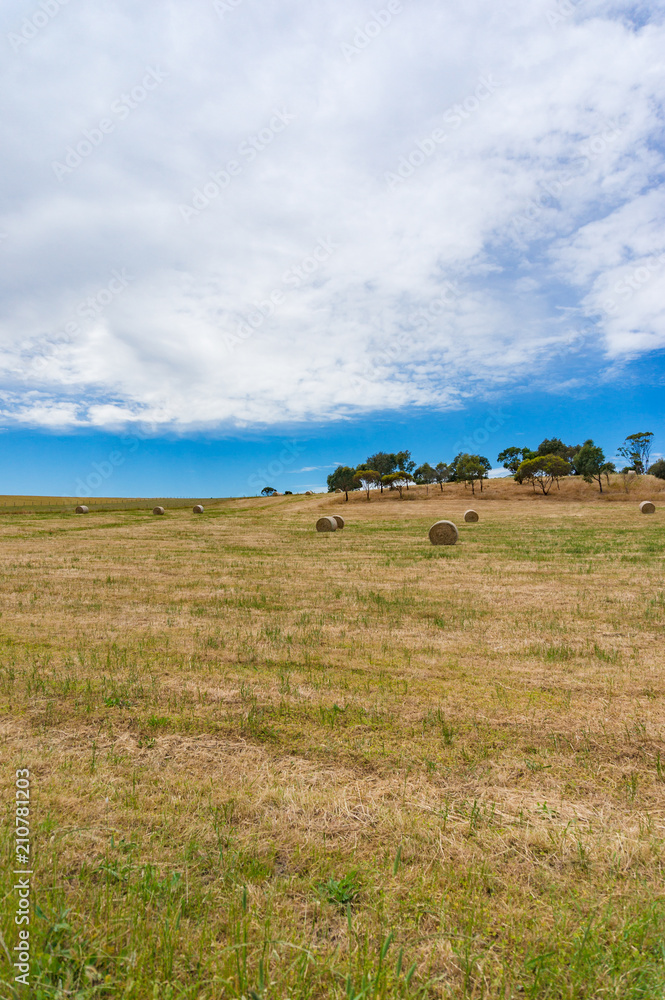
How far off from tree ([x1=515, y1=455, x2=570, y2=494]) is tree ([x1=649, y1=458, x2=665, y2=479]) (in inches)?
755

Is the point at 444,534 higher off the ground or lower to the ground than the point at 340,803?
higher

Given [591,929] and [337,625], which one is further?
[337,625]

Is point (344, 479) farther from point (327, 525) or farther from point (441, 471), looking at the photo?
point (327, 525)

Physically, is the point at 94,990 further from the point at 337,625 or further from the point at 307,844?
the point at 337,625

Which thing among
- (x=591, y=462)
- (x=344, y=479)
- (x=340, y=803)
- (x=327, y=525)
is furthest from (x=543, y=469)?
(x=340, y=803)

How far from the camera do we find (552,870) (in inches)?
136

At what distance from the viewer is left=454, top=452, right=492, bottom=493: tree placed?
313ft

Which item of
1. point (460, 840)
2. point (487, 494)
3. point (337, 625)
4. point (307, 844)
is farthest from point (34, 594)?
point (487, 494)

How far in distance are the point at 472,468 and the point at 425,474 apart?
21.0 m

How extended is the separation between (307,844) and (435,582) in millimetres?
12069

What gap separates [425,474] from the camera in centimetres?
11494

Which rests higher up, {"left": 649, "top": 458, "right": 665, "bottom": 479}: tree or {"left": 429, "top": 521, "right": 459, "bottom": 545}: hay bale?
{"left": 649, "top": 458, "right": 665, "bottom": 479}: tree

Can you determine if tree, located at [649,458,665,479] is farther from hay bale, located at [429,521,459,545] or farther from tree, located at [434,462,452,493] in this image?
hay bale, located at [429,521,459,545]

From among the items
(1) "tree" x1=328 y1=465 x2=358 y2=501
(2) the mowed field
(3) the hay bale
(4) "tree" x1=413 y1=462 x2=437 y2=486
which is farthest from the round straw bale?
(4) "tree" x1=413 y1=462 x2=437 y2=486
